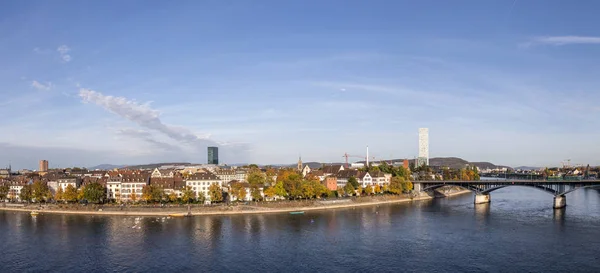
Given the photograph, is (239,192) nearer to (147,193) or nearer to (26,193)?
(147,193)

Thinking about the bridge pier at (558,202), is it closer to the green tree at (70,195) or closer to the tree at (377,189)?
the tree at (377,189)

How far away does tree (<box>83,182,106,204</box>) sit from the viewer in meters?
67.5

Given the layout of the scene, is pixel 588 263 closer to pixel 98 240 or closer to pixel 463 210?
pixel 463 210

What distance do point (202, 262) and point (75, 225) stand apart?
88.6ft

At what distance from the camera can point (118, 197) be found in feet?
237

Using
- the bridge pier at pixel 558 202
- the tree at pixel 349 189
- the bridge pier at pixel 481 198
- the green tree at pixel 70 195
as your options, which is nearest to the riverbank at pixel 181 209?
the green tree at pixel 70 195

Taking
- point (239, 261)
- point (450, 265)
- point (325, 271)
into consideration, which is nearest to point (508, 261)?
point (450, 265)

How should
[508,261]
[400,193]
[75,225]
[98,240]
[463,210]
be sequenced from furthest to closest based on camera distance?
[400,193] → [463,210] → [75,225] → [98,240] → [508,261]

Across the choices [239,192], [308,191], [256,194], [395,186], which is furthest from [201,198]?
[395,186]

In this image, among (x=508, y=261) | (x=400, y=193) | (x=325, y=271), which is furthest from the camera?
(x=400, y=193)

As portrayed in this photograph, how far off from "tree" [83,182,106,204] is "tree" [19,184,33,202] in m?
12.5

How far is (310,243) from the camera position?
41406 mm

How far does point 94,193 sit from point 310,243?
42.4 meters

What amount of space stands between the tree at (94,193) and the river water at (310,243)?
21.3ft
